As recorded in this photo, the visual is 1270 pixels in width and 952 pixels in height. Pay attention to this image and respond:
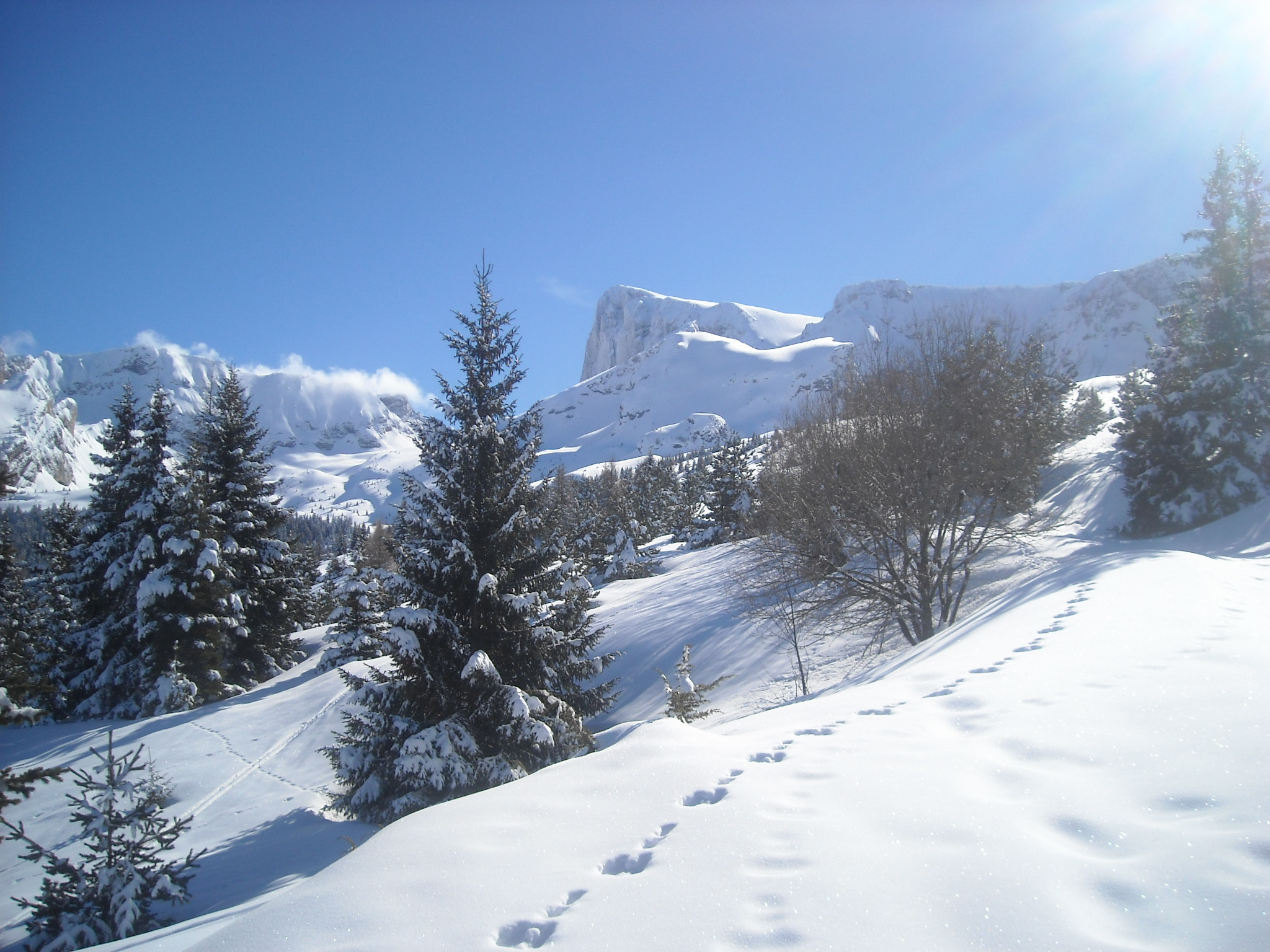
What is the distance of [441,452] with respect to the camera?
10758 mm

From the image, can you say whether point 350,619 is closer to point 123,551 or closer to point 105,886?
point 123,551

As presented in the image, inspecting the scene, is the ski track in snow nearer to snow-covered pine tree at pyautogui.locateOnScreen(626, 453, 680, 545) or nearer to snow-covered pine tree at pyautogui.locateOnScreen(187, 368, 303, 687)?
snow-covered pine tree at pyautogui.locateOnScreen(187, 368, 303, 687)

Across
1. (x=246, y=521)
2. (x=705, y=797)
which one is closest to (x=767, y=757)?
(x=705, y=797)

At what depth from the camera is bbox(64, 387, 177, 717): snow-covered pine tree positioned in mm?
17953

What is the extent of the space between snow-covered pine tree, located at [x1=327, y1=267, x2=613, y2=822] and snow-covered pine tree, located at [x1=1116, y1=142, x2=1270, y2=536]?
1846cm

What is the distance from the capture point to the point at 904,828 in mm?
2996

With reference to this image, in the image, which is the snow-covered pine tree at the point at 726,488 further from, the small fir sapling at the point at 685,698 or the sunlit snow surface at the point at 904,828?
the sunlit snow surface at the point at 904,828

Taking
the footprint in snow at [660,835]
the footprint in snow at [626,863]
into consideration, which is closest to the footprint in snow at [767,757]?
the footprint in snow at [660,835]

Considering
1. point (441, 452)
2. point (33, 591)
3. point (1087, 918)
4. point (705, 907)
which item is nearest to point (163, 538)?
point (441, 452)

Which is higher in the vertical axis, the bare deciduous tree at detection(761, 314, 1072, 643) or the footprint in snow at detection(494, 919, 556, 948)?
the bare deciduous tree at detection(761, 314, 1072, 643)

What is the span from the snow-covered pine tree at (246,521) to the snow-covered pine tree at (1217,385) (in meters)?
28.6

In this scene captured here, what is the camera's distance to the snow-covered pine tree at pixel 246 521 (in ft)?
65.0

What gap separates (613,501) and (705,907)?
114 ft

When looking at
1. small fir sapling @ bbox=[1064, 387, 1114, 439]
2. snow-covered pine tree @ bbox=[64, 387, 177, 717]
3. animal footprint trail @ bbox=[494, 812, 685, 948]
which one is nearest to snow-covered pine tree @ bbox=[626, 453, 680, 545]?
small fir sapling @ bbox=[1064, 387, 1114, 439]
